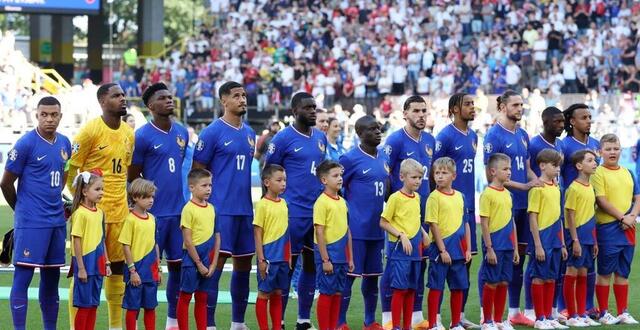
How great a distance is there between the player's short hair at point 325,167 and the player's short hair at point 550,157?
6.18 feet

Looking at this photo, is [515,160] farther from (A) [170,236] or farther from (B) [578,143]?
(A) [170,236]

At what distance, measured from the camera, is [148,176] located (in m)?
10.1

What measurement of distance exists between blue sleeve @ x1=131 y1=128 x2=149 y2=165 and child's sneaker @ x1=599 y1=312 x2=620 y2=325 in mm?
4224

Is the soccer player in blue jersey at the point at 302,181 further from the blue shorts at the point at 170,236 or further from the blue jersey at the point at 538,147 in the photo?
the blue jersey at the point at 538,147

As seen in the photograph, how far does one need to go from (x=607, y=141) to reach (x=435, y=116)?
15.2 m

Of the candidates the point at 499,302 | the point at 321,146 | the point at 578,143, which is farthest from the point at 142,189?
the point at 578,143

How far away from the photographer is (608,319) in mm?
11172

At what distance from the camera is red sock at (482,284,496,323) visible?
1064cm

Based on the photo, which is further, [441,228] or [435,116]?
[435,116]

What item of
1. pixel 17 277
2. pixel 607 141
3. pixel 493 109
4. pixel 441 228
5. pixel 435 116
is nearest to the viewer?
pixel 17 277

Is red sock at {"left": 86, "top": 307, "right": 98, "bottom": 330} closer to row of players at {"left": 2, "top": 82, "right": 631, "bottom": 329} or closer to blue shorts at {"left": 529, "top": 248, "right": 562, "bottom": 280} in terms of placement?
row of players at {"left": 2, "top": 82, "right": 631, "bottom": 329}

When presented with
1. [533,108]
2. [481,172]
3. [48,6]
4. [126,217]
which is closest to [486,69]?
[533,108]

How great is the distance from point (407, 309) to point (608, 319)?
6.50 ft

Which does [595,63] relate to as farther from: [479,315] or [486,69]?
[479,315]
